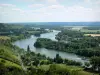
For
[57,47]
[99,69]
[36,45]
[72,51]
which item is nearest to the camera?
[99,69]

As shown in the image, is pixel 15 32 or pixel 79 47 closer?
pixel 79 47

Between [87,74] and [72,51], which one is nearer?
[87,74]

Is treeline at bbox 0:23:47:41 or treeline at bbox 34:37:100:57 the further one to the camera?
treeline at bbox 0:23:47:41

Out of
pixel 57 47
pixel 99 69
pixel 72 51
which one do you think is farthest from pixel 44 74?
pixel 57 47

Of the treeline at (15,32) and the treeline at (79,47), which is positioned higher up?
the treeline at (15,32)

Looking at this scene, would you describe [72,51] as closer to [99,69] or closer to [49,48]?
[49,48]

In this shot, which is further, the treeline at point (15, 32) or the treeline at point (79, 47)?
the treeline at point (15, 32)

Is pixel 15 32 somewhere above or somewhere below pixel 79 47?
above

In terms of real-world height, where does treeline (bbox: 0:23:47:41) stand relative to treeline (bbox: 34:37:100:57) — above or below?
above

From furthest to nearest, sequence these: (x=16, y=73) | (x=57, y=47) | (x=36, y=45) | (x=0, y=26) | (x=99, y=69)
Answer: (x=0, y=26) → (x=36, y=45) → (x=57, y=47) → (x=99, y=69) → (x=16, y=73)
